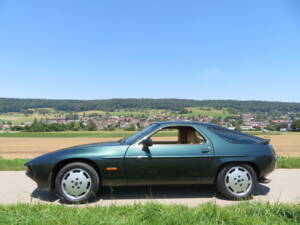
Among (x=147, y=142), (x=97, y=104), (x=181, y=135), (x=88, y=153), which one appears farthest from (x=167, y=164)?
(x=97, y=104)

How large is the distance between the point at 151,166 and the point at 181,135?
49.7 inches

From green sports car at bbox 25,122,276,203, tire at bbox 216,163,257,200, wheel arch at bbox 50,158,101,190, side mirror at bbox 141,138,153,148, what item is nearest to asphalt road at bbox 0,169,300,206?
tire at bbox 216,163,257,200

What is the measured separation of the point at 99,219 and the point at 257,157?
2713 mm

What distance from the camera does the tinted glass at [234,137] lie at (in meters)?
3.90

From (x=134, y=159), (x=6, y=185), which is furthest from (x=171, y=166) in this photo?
(x=6, y=185)

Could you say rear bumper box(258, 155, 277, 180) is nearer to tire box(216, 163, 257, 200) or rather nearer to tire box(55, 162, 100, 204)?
tire box(216, 163, 257, 200)

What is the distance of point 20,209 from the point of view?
2.98m

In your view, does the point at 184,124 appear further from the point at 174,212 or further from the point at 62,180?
the point at 62,180

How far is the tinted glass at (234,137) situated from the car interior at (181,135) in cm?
32

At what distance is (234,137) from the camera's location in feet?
13.0

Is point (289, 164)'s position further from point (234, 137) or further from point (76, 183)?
point (76, 183)

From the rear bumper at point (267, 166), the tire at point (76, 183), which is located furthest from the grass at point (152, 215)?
the rear bumper at point (267, 166)

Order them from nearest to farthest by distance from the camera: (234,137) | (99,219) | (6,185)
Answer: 1. (99,219)
2. (234,137)
3. (6,185)

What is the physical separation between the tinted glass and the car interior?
0.32 metres
